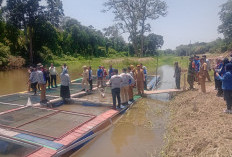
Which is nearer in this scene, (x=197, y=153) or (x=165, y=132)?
(x=197, y=153)

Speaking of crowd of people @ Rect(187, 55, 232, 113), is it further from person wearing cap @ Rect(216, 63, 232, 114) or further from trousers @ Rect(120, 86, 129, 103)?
trousers @ Rect(120, 86, 129, 103)

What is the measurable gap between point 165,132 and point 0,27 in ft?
106

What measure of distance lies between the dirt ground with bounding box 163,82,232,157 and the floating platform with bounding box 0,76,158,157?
2101mm

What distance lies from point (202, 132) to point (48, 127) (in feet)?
13.2

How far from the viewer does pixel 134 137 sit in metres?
5.76

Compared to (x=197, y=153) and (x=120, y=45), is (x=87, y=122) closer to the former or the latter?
(x=197, y=153)

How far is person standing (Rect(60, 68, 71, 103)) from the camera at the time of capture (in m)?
8.39

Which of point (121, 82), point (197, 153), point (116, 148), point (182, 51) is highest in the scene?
point (182, 51)

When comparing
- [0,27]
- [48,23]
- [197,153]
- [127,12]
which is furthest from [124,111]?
[0,27]

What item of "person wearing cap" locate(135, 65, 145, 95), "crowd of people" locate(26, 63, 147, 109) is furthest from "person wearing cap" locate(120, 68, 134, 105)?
"person wearing cap" locate(135, 65, 145, 95)

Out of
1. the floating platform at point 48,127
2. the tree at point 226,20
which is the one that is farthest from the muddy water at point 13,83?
the tree at point 226,20

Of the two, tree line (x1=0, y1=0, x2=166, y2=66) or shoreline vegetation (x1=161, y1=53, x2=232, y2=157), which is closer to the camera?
shoreline vegetation (x1=161, y1=53, x2=232, y2=157)

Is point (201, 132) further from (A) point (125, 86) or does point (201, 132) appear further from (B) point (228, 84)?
(A) point (125, 86)

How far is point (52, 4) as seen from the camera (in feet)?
99.4
